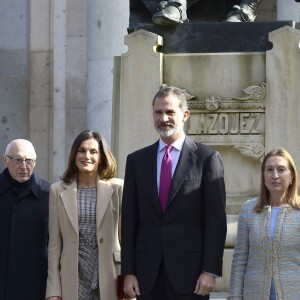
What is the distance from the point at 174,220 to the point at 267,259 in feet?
1.82

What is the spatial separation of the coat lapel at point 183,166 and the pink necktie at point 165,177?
4 cm

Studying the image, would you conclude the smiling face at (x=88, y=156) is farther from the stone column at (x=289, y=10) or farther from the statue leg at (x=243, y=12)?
the stone column at (x=289, y=10)

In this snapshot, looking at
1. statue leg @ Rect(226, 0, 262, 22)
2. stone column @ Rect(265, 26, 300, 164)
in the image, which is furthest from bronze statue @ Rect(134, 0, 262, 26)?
stone column @ Rect(265, 26, 300, 164)

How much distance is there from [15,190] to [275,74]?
7.14ft

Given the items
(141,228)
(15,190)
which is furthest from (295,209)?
(15,190)

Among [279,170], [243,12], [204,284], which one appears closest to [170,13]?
[243,12]

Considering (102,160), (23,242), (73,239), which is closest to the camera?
(73,239)

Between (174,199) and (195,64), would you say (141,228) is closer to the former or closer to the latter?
(174,199)

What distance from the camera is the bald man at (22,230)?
7887 mm

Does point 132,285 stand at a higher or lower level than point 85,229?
lower

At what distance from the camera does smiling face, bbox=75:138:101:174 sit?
7.60m

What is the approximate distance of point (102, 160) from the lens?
7.71 metres

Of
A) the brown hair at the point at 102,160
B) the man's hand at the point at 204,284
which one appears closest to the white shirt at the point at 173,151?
the brown hair at the point at 102,160

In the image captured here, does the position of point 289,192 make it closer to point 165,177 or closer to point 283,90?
point 165,177
